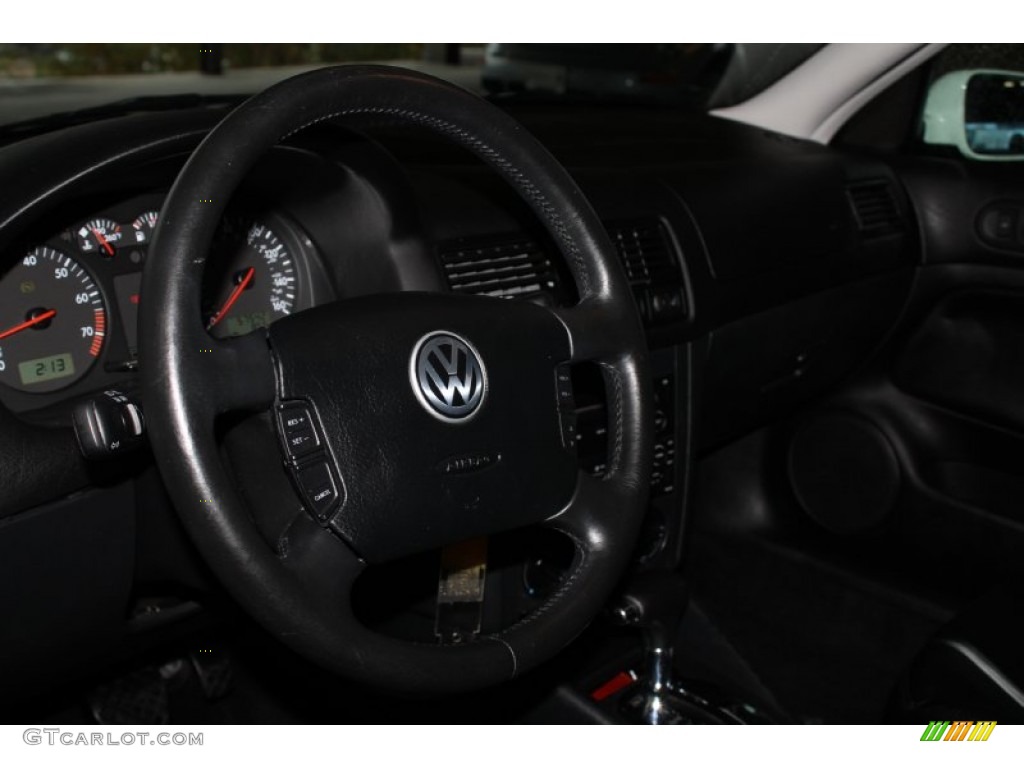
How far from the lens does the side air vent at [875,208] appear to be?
2.33m

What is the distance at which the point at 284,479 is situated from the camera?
1.17 m

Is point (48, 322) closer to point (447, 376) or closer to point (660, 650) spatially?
point (447, 376)

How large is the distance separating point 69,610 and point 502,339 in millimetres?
578

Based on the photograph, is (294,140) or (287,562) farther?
(294,140)

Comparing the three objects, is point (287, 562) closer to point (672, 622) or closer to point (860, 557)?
point (672, 622)

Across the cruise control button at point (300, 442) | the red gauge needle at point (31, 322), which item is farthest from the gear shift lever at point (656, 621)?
the red gauge needle at point (31, 322)

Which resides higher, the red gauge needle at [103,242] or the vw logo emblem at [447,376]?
the red gauge needle at [103,242]

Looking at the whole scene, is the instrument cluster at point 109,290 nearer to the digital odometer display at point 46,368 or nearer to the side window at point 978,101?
the digital odometer display at point 46,368

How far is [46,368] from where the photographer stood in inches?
50.7

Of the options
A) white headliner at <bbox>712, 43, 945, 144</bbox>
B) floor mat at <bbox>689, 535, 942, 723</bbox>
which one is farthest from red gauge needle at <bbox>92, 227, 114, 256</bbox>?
white headliner at <bbox>712, 43, 945, 144</bbox>

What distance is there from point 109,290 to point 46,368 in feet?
0.36

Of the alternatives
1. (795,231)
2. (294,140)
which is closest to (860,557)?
(795,231)

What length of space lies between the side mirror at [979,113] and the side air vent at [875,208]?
6.7 inches

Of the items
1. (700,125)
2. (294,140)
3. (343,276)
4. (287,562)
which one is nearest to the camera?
(287,562)
